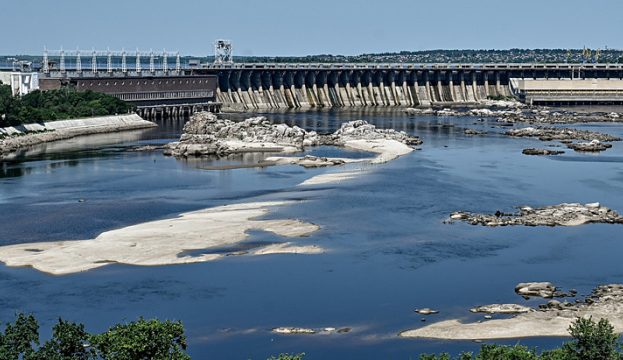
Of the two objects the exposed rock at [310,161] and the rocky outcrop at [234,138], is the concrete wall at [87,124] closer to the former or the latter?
the rocky outcrop at [234,138]

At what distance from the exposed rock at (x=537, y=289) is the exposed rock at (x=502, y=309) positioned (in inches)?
91.6

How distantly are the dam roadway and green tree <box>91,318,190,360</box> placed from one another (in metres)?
148

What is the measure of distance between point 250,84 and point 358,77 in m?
21.3

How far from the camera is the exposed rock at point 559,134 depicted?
119 meters

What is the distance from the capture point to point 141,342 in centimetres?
3228

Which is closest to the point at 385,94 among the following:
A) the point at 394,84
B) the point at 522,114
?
the point at 394,84

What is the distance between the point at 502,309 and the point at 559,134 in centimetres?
7973

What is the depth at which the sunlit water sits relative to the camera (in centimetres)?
4538

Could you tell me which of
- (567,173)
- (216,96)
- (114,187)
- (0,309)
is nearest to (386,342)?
(0,309)

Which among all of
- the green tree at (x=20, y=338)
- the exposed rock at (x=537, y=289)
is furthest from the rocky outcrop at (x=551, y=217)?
the green tree at (x=20, y=338)

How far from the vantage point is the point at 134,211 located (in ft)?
231

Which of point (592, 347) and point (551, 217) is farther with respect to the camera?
point (551, 217)

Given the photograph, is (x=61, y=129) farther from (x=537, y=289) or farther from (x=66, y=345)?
(x=66, y=345)

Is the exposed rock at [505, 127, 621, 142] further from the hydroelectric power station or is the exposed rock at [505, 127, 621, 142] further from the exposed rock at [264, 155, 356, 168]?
the hydroelectric power station
